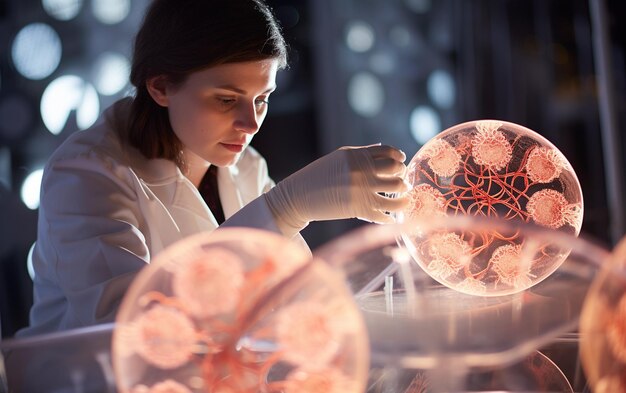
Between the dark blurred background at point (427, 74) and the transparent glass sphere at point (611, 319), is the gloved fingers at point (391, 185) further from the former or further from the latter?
the dark blurred background at point (427, 74)

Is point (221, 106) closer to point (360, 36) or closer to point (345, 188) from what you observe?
point (345, 188)

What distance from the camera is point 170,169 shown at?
3.92ft

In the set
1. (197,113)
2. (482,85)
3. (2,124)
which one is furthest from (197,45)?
(482,85)

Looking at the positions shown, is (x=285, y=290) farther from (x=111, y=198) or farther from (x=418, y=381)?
(x=111, y=198)

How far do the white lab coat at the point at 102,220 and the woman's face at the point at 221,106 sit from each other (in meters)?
0.10

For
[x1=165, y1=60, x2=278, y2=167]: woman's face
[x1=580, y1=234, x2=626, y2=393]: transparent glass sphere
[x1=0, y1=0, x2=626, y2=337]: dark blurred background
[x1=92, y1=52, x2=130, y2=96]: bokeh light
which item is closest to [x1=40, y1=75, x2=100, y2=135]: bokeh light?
[x1=92, y1=52, x2=130, y2=96]: bokeh light

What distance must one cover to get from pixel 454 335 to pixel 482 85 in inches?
122

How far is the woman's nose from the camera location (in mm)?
1062

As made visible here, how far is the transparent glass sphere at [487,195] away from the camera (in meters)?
0.84

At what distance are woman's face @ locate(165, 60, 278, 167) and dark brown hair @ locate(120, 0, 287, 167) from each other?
0.02 meters

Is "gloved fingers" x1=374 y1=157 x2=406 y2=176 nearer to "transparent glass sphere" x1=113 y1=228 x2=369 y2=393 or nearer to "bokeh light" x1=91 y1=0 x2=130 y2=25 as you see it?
"transparent glass sphere" x1=113 y1=228 x2=369 y2=393

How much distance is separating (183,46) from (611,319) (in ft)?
2.48

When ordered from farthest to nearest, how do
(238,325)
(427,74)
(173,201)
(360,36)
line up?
1. (427,74)
2. (360,36)
3. (173,201)
4. (238,325)

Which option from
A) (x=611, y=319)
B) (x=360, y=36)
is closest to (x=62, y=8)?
(x=360, y=36)
